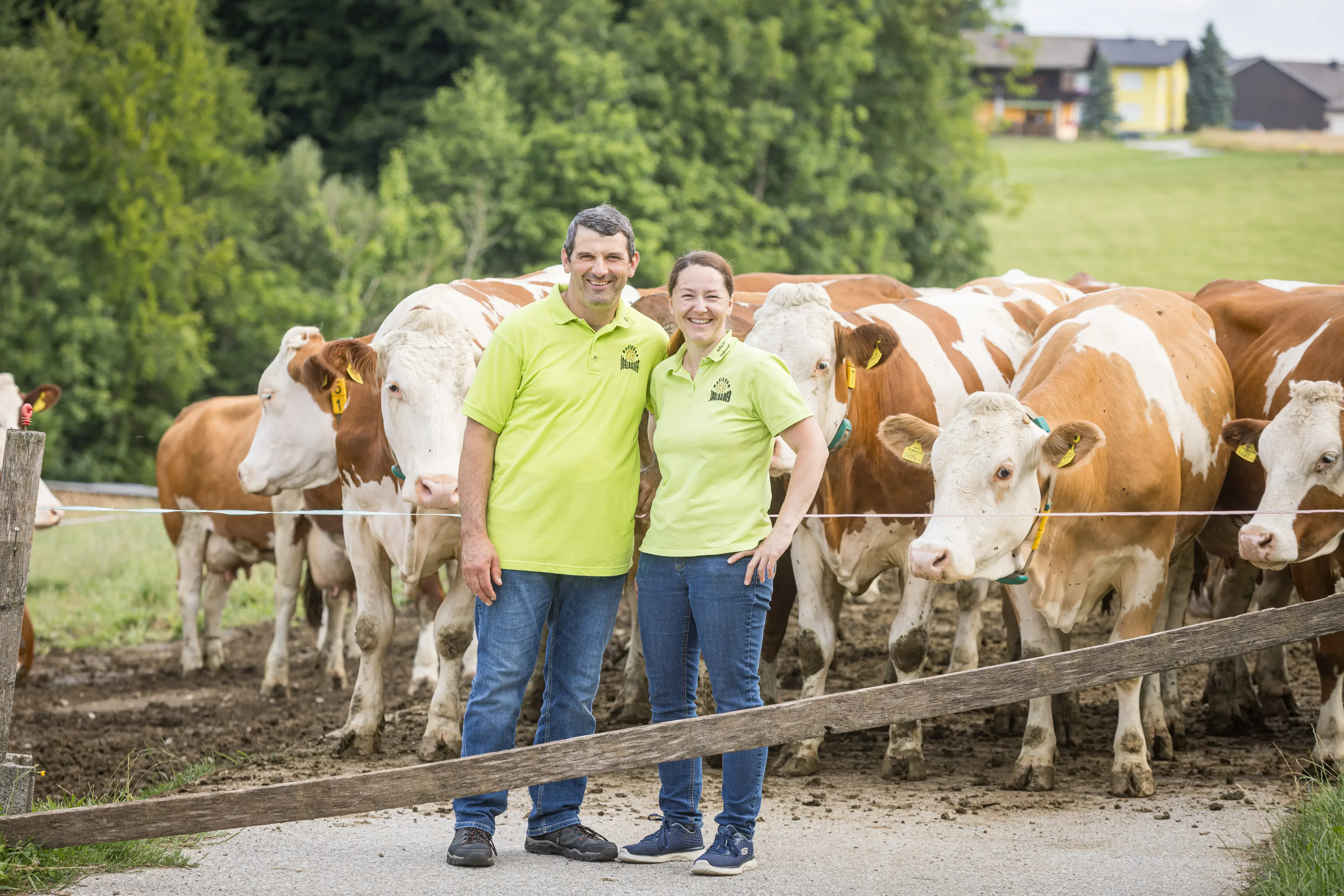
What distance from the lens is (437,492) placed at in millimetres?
5762

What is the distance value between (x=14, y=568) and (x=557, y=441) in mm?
1965

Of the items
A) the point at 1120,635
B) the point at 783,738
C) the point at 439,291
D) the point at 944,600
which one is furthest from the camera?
the point at 944,600

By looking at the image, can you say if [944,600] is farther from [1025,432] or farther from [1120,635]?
[1025,432]

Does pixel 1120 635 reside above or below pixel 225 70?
below

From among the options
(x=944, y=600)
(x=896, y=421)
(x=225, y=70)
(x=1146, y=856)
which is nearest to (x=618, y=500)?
(x=896, y=421)

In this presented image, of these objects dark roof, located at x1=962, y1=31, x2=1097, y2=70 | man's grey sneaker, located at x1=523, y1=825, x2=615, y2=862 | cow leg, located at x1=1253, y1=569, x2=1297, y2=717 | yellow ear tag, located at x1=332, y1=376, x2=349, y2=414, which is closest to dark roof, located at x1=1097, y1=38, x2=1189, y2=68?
dark roof, located at x1=962, y1=31, x2=1097, y2=70

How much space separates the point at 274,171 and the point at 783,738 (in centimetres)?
2647

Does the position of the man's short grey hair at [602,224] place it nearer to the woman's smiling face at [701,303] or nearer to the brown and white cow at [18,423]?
the woman's smiling face at [701,303]

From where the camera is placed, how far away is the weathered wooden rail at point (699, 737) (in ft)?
14.3

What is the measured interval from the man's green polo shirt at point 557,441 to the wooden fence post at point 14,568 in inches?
61.6

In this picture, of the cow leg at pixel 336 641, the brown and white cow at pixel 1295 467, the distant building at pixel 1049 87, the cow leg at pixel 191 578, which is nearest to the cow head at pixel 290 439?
the cow leg at pixel 336 641

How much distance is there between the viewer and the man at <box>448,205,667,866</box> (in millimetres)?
4738

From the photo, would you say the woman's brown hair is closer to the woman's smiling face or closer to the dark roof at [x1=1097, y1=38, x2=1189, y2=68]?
the woman's smiling face

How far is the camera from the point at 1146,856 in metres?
5.02
